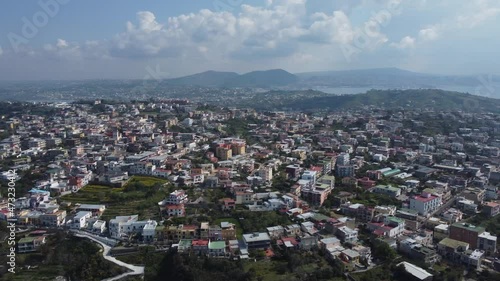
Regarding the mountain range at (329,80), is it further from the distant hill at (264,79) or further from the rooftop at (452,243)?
the rooftop at (452,243)

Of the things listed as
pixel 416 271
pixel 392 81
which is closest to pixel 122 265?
pixel 416 271

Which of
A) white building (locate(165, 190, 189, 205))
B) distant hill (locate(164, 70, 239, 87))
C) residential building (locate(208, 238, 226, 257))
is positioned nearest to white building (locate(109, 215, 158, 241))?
white building (locate(165, 190, 189, 205))

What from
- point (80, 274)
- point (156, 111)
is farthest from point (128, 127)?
point (80, 274)

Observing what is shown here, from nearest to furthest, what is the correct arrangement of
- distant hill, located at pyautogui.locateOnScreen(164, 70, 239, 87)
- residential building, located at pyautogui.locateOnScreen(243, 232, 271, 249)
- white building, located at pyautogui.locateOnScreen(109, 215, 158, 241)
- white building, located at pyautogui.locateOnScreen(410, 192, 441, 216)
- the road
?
the road → residential building, located at pyautogui.locateOnScreen(243, 232, 271, 249) → white building, located at pyautogui.locateOnScreen(109, 215, 158, 241) → white building, located at pyautogui.locateOnScreen(410, 192, 441, 216) → distant hill, located at pyautogui.locateOnScreen(164, 70, 239, 87)

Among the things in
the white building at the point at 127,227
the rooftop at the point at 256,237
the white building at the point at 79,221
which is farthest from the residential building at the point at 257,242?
the white building at the point at 79,221

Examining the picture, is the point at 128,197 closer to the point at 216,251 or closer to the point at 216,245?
the point at 216,245

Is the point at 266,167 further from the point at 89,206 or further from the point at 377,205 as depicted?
the point at 89,206

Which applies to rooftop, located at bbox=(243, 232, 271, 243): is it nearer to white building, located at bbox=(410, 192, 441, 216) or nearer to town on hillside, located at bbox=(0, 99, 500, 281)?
town on hillside, located at bbox=(0, 99, 500, 281)
